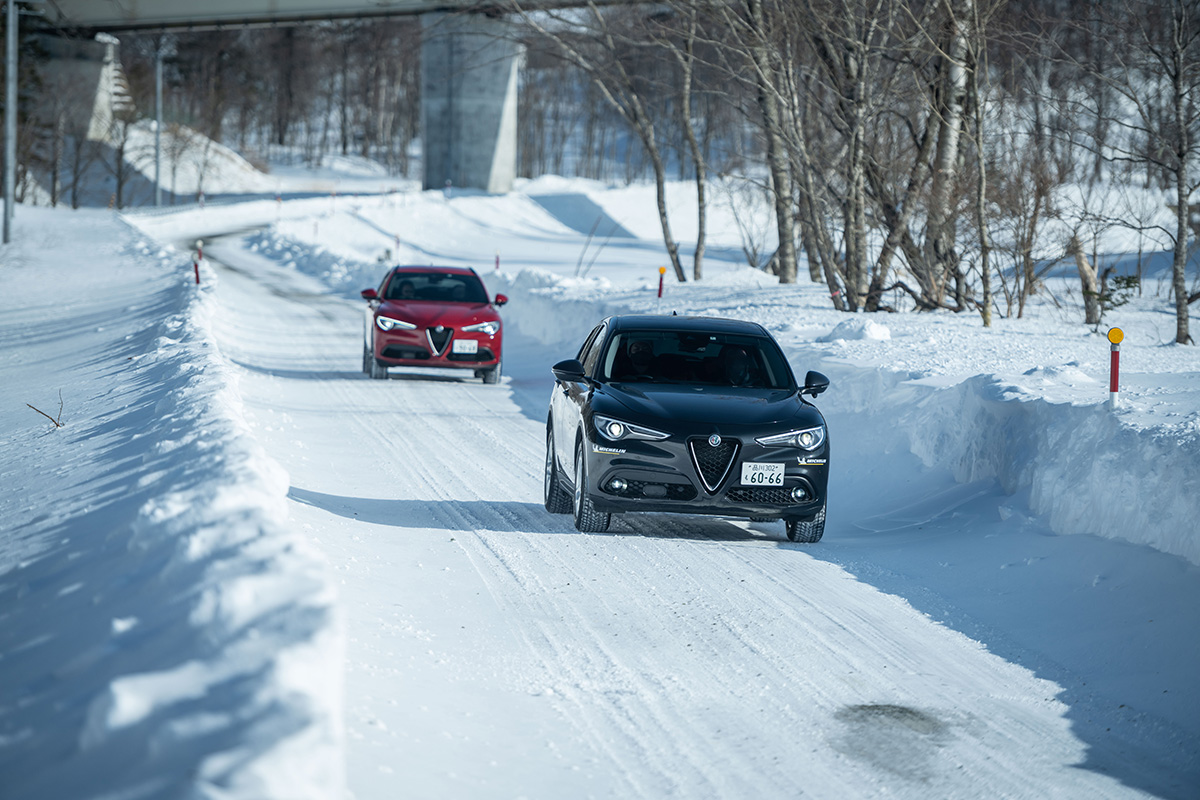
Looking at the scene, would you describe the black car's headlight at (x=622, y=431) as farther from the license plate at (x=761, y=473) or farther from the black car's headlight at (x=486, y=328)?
the black car's headlight at (x=486, y=328)

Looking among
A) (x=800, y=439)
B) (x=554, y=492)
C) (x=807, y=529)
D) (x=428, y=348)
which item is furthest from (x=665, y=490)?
(x=428, y=348)

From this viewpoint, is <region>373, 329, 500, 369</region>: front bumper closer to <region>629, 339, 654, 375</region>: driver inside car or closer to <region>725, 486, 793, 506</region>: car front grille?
<region>629, 339, 654, 375</region>: driver inside car

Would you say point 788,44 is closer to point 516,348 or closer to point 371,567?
point 516,348

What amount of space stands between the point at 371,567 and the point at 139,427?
353 centimetres

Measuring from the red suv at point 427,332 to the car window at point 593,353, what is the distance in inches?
257

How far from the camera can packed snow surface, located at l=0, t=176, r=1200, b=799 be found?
4.54 m

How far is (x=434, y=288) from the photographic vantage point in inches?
719

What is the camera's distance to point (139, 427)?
10.4 metres

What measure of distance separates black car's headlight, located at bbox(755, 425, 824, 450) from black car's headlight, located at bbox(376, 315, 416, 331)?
9.21 meters

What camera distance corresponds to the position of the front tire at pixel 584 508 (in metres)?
8.86

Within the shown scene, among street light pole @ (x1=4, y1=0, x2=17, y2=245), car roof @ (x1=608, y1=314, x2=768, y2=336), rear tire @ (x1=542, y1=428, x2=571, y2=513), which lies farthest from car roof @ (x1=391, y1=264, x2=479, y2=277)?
street light pole @ (x1=4, y1=0, x2=17, y2=245)

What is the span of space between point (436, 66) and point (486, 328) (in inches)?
1810

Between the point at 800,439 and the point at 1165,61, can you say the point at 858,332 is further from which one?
the point at 800,439

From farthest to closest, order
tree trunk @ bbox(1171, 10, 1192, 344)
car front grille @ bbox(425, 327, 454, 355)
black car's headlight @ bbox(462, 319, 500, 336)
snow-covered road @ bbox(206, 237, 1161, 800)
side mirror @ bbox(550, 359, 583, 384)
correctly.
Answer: tree trunk @ bbox(1171, 10, 1192, 344), black car's headlight @ bbox(462, 319, 500, 336), car front grille @ bbox(425, 327, 454, 355), side mirror @ bbox(550, 359, 583, 384), snow-covered road @ bbox(206, 237, 1161, 800)
